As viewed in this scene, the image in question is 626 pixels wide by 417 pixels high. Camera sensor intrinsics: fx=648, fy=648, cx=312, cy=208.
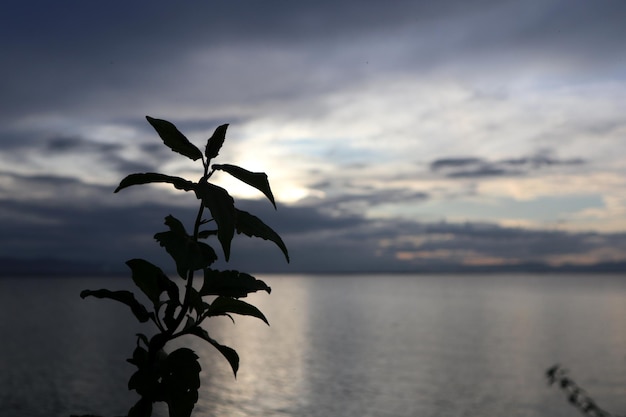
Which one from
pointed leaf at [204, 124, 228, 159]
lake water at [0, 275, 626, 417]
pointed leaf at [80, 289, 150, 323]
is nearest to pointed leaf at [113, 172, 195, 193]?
pointed leaf at [204, 124, 228, 159]

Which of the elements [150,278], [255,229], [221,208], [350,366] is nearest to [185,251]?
→ [221,208]

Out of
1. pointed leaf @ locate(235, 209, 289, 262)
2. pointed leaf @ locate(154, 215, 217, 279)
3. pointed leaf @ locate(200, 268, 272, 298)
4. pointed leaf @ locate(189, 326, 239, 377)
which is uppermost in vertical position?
pointed leaf @ locate(235, 209, 289, 262)

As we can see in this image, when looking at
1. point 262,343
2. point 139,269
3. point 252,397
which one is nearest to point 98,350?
point 262,343

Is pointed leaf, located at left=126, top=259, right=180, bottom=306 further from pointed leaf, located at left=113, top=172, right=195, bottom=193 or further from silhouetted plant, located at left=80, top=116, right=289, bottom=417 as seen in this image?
pointed leaf, located at left=113, top=172, right=195, bottom=193

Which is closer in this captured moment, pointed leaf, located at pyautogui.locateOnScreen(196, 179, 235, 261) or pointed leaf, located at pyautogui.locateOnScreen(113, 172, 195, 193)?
pointed leaf, located at pyautogui.locateOnScreen(196, 179, 235, 261)

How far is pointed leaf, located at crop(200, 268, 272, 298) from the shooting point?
1974 millimetres

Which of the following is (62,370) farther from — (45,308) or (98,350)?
(45,308)

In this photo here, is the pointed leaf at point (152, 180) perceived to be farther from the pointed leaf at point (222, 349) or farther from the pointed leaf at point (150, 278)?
the pointed leaf at point (222, 349)

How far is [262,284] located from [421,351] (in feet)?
328

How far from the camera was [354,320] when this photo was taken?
148m

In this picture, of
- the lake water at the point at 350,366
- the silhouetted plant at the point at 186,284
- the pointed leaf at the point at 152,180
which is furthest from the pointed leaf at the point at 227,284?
the lake water at the point at 350,366

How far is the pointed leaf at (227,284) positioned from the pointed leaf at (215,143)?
1.15 feet

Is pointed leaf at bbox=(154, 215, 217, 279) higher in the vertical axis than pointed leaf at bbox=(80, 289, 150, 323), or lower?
higher

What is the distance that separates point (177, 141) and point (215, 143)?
0.38ft
